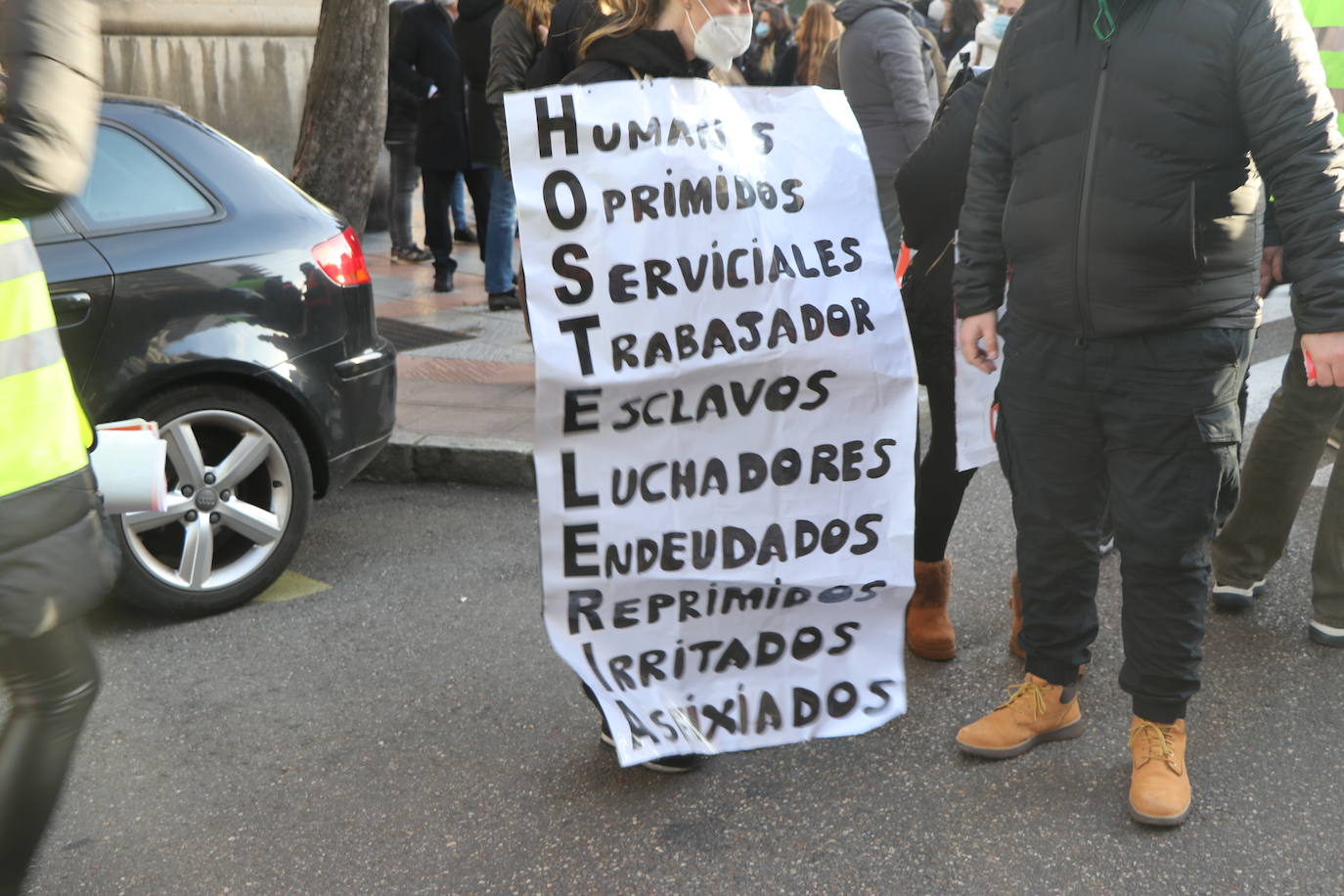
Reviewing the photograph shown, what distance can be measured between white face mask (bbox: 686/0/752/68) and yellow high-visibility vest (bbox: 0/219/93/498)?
139cm

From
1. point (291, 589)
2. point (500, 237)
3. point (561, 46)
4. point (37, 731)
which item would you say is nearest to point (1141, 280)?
point (37, 731)

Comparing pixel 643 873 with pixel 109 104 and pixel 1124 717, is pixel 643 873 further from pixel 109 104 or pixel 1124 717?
pixel 109 104

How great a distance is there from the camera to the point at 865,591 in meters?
3.03

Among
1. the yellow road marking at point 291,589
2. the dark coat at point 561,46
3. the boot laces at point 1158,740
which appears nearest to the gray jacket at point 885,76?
the dark coat at point 561,46

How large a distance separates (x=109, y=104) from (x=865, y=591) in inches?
107

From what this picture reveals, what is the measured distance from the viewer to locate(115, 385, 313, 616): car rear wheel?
3.88 meters

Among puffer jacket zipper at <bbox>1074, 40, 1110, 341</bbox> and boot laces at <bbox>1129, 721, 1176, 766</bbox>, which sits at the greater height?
puffer jacket zipper at <bbox>1074, 40, 1110, 341</bbox>

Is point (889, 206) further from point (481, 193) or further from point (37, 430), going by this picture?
point (37, 430)

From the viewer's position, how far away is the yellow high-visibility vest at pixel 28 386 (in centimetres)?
202

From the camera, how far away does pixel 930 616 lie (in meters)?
3.67

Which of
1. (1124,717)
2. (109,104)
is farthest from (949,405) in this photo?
(109,104)

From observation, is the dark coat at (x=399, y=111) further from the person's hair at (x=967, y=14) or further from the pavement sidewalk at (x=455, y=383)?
the person's hair at (x=967, y=14)

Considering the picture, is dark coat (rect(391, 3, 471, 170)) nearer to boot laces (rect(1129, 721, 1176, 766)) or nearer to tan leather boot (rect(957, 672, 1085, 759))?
tan leather boot (rect(957, 672, 1085, 759))

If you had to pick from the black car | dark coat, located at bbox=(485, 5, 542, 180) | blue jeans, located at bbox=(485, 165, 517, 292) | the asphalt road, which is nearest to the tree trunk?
dark coat, located at bbox=(485, 5, 542, 180)
